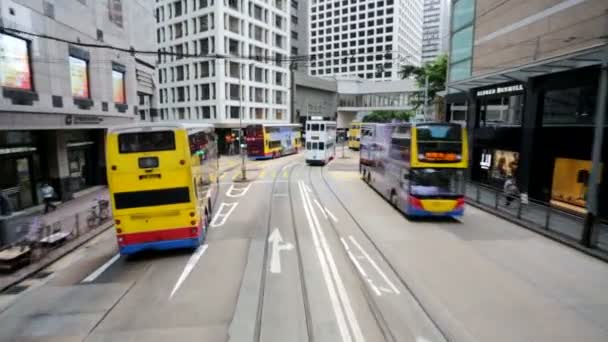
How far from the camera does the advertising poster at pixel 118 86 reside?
68.5ft

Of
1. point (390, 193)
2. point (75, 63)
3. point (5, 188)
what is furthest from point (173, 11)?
point (390, 193)

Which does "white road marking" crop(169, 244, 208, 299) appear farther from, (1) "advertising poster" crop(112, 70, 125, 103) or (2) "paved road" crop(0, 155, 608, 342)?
(1) "advertising poster" crop(112, 70, 125, 103)

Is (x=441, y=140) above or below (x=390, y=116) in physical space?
below

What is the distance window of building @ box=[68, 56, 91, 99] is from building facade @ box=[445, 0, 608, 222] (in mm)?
20260

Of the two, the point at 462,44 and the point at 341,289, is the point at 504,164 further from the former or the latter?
the point at 341,289

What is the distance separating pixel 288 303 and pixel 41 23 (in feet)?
52.1

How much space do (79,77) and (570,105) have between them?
2354cm

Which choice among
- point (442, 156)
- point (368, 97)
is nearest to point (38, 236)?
point (442, 156)

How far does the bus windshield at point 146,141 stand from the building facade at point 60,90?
3377 millimetres

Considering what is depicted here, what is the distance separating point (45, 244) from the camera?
10.7 meters

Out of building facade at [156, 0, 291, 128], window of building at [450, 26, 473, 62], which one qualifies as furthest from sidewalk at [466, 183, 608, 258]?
building facade at [156, 0, 291, 128]

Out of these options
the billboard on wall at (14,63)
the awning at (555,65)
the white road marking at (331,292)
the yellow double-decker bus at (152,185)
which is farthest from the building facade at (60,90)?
the awning at (555,65)

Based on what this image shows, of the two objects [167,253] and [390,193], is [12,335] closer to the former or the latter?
[167,253]

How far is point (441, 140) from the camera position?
13.4m
